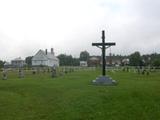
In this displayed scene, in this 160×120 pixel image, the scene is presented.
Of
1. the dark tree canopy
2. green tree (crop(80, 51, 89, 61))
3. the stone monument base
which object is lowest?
the stone monument base

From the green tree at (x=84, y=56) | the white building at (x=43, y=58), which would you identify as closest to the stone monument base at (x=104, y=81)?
the white building at (x=43, y=58)

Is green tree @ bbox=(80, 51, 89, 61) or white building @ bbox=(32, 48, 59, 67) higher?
green tree @ bbox=(80, 51, 89, 61)

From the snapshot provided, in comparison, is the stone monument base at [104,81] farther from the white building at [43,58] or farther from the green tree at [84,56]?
the green tree at [84,56]

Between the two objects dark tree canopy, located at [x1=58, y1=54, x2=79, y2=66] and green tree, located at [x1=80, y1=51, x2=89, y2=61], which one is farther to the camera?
green tree, located at [x1=80, y1=51, x2=89, y2=61]

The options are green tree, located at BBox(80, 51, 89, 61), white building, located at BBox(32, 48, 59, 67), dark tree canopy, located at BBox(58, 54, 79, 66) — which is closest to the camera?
white building, located at BBox(32, 48, 59, 67)

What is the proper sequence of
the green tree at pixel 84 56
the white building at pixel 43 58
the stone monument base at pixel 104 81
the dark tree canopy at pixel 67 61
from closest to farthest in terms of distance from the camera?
1. the stone monument base at pixel 104 81
2. the white building at pixel 43 58
3. the dark tree canopy at pixel 67 61
4. the green tree at pixel 84 56

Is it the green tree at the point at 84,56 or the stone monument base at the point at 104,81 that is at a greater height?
the green tree at the point at 84,56

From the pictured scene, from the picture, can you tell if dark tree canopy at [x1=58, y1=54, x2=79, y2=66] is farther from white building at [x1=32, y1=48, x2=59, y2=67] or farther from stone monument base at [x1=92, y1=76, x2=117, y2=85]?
stone monument base at [x1=92, y1=76, x2=117, y2=85]

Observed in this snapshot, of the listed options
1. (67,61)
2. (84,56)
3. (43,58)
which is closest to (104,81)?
(43,58)

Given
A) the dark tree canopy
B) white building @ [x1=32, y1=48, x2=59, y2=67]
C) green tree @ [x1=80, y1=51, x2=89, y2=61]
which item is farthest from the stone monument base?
green tree @ [x1=80, y1=51, x2=89, y2=61]

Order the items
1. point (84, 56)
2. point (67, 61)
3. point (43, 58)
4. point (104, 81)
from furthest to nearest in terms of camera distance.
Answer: point (84, 56), point (67, 61), point (43, 58), point (104, 81)

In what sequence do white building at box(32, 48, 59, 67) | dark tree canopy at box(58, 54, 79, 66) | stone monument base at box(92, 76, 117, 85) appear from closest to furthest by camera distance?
1. stone monument base at box(92, 76, 117, 85)
2. white building at box(32, 48, 59, 67)
3. dark tree canopy at box(58, 54, 79, 66)

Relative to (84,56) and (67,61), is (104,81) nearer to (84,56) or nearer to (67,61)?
(67,61)

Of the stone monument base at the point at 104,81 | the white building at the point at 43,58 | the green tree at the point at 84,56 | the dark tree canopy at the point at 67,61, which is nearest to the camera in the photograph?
the stone monument base at the point at 104,81
